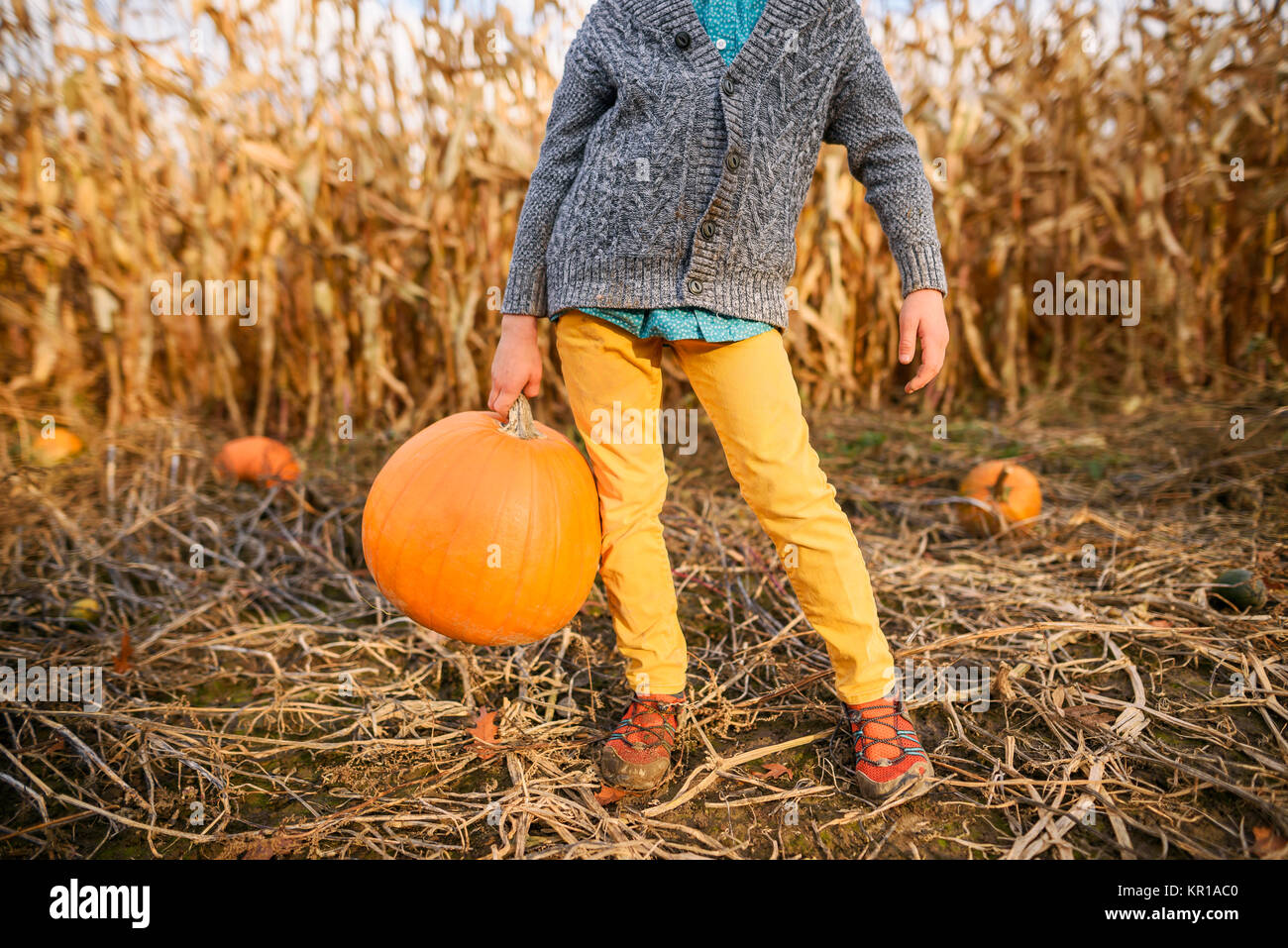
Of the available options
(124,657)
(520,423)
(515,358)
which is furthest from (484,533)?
(124,657)

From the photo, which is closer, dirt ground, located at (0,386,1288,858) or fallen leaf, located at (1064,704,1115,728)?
dirt ground, located at (0,386,1288,858)

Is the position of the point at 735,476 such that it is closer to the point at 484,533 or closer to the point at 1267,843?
the point at 484,533

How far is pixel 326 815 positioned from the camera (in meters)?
1.40

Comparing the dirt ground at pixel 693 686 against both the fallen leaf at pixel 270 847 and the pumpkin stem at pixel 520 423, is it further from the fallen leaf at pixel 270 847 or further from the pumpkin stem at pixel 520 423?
the pumpkin stem at pixel 520 423

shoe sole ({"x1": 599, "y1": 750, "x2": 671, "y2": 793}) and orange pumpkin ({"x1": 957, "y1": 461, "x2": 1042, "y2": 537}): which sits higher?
orange pumpkin ({"x1": 957, "y1": 461, "x2": 1042, "y2": 537})

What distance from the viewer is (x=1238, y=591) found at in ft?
6.50

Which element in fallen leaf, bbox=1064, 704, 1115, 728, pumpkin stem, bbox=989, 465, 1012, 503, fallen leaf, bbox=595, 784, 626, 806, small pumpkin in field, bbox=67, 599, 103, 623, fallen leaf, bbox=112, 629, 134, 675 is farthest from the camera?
pumpkin stem, bbox=989, 465, 1012, 503

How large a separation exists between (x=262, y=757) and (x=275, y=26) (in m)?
3.46

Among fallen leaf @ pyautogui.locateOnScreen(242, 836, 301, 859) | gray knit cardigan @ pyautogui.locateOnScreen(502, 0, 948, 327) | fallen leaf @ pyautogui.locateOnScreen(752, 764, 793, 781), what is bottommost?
fallen leaf @ pyautogui.locateOnScreen(242, 836, 301, 859)

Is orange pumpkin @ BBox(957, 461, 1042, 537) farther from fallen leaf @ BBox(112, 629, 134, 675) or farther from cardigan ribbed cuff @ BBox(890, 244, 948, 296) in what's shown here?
fallen leaf @ BBox(112, 629, 134, 675)

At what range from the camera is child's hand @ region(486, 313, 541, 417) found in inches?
61.5

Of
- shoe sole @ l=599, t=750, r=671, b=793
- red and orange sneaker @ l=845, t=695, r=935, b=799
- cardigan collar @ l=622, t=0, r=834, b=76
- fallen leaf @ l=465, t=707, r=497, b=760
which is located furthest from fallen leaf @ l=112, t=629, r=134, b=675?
cardigan collar @ l=622, t=0, r=834, b=76

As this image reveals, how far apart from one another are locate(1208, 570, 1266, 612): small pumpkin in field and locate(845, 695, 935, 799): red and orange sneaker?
1118mm
